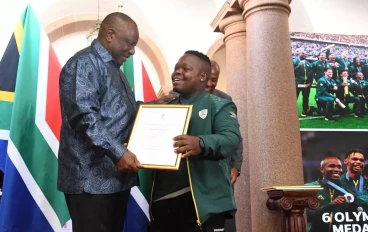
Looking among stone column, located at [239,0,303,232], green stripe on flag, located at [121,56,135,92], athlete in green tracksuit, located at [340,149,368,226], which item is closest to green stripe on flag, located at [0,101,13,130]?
green stripe on flag, located at [121,56,135,92]

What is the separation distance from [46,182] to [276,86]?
6.62 ft

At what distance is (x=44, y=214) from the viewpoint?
2.85m

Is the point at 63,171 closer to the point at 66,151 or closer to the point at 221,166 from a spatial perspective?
the point at 66,151

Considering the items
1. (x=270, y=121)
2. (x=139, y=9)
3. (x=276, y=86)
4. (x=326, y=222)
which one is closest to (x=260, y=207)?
(x=270, y=121)

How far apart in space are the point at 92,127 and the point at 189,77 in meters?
0.68

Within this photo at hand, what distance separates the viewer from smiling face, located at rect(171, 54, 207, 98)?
2352 millimetres

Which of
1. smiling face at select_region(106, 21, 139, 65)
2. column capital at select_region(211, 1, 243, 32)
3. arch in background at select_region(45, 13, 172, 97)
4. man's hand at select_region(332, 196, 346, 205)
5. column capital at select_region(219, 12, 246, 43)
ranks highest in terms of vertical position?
arch in background at select_region(45, 13, 172, 97)

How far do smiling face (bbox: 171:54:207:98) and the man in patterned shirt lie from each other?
31 cm

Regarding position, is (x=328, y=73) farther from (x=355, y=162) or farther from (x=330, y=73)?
(x=355, y=162)

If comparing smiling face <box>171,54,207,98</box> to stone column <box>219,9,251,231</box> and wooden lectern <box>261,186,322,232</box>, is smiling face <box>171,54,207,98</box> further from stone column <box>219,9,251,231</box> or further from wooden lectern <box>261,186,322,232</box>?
stone column <box>219,9,251,231</box>

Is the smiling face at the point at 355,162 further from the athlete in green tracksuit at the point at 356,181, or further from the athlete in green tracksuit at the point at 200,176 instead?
the athlete in green tracksuit at the point at 200,176

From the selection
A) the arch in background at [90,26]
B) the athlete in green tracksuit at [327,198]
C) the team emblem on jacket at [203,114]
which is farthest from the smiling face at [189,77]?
the arch in background at [90,26]

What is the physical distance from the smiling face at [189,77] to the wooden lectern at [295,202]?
1.19 m

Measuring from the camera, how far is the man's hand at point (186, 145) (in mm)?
Answer: 1936
